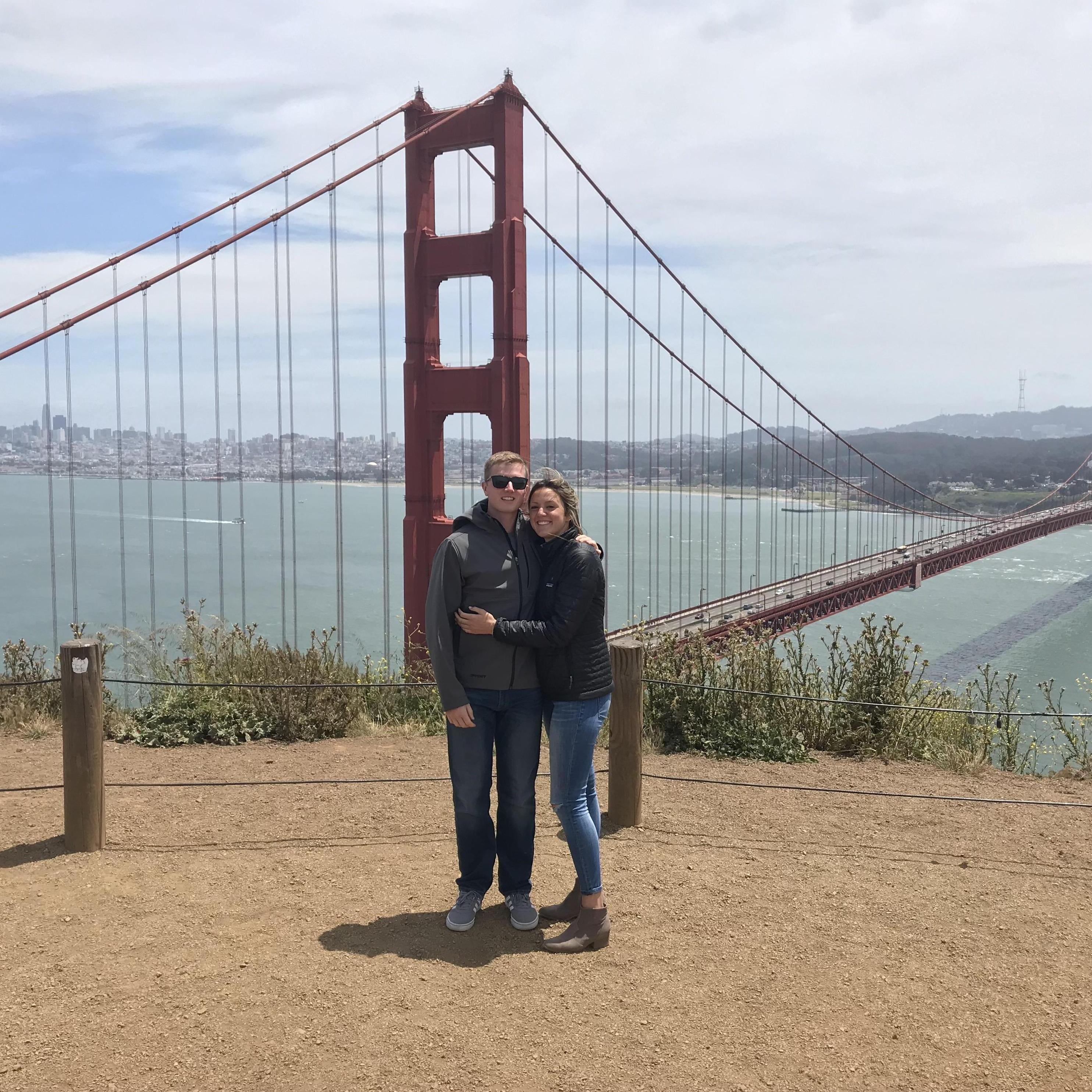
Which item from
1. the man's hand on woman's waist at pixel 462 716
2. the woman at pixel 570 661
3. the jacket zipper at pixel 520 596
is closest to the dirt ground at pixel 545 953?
the woman at pixel 570 661

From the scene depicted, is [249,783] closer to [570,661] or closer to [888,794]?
[570,661]

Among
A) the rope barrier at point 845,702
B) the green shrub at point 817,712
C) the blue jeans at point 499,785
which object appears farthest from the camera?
the green shrub at point 817,712

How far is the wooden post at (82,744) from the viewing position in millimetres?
3766

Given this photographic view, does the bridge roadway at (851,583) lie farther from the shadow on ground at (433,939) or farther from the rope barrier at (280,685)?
the shadow on ground at (433,939)

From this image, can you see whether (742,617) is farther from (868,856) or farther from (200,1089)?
(200,1089)

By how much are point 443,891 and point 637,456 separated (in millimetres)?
79819

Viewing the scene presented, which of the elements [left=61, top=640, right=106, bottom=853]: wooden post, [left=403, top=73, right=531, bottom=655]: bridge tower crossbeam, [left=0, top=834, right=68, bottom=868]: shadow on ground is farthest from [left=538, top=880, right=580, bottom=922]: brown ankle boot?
[left=403, top=73, right=531, bottom=655]: bridge tower crossbeam

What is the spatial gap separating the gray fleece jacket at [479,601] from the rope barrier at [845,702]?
3.88ft

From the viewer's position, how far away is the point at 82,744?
3760 millimetres

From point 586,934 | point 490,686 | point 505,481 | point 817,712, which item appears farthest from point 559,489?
point 817,712

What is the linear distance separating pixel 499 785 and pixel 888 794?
2.17 metres

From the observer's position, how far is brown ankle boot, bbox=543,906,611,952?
3012mm

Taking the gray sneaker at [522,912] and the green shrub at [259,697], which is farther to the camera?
the green shrub at [259,697]

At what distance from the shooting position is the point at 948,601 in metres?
49.9
